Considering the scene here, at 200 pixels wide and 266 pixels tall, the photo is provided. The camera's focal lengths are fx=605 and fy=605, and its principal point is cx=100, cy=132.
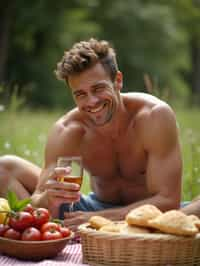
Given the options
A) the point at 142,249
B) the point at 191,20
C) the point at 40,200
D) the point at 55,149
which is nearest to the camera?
the point at 142,249

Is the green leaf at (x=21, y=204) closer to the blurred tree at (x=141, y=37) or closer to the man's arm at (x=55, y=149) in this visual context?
the man's arm at (x=55, y=149)

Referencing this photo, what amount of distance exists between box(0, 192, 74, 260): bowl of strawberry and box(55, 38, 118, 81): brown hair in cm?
112

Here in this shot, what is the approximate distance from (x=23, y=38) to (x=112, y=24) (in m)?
6.22

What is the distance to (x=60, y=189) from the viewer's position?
3.50m

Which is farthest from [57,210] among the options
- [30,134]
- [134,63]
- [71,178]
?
[134,63]

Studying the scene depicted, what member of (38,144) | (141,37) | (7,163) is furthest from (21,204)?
(141,37)

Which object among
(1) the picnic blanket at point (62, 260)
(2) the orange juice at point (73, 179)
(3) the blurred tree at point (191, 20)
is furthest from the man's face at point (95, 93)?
(3) the blurred tree at point (191, 20)

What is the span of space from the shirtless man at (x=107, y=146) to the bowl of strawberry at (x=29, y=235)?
33 centimetres

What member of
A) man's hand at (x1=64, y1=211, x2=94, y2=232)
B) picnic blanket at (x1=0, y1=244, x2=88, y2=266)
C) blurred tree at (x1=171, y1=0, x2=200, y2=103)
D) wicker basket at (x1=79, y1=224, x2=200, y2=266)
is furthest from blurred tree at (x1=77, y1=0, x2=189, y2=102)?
wicker basket at (x1=79, y1=224, x2=200, y2=266)

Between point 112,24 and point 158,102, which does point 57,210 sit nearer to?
point 158,102

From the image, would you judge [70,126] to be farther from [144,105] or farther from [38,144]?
[38,144]

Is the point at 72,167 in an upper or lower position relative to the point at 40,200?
upper

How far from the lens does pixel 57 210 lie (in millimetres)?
3922

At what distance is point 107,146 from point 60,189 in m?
0.94
